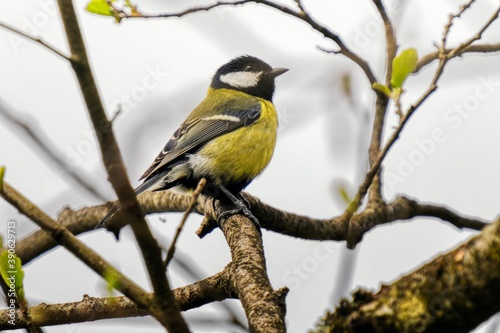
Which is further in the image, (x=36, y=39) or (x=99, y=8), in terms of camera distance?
(x=99, y=8)

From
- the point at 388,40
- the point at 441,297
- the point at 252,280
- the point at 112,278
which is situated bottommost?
the point at 441,297

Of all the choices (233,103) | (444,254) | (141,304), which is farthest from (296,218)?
(444,254)

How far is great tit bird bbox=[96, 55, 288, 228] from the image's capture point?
380 cm

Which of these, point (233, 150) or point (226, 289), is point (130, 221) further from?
point (233, 150)

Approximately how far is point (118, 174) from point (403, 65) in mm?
1304

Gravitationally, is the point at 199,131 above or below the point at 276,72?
below

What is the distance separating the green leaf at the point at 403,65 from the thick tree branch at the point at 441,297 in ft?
3.75

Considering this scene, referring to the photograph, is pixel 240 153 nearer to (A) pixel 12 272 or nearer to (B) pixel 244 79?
(B) pixel 244 79

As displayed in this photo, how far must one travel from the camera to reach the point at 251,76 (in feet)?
16.4

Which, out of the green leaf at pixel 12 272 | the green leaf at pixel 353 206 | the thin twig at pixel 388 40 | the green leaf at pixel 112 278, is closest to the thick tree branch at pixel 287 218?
the green leaf at pixel 353 206

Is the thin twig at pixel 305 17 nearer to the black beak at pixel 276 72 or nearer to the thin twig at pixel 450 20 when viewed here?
the thin twig at pixel 450 20

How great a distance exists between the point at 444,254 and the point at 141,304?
2.27 feet

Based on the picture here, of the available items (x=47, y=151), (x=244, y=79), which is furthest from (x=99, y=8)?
(x=244, y=79)

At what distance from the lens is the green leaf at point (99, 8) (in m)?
2.43
